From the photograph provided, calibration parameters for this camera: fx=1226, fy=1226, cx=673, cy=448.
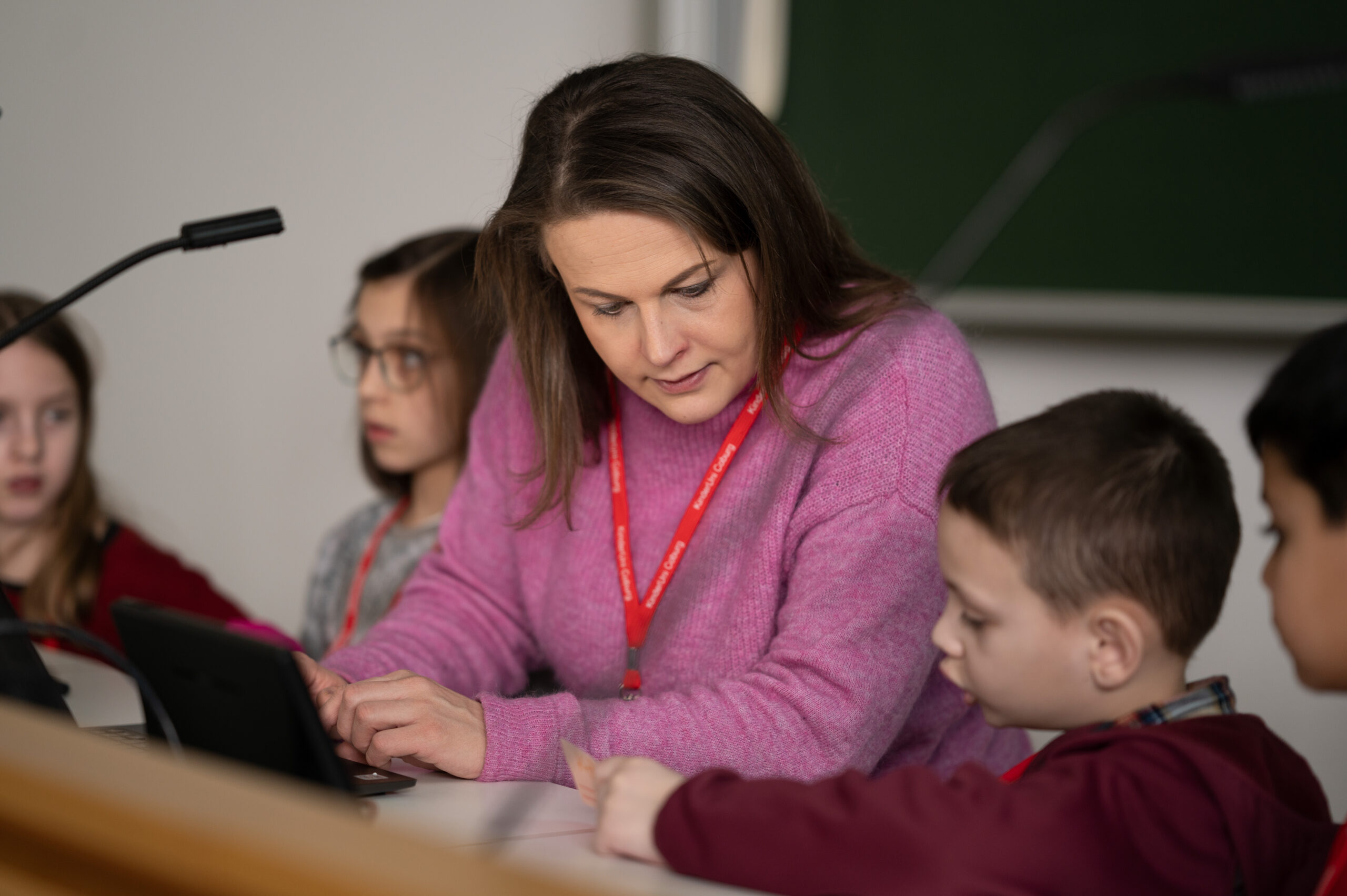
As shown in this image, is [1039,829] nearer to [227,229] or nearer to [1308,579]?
[1308,579]

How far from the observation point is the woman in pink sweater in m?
1.10

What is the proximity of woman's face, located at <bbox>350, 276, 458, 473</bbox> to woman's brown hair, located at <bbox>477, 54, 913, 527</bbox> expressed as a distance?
693 millimetres

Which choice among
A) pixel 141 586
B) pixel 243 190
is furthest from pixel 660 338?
pixel 243 190

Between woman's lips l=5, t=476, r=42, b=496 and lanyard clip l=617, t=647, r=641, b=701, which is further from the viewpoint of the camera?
woman's lips l=5, t=476, r=42, b=496

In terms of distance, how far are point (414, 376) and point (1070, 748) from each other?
4.69ft

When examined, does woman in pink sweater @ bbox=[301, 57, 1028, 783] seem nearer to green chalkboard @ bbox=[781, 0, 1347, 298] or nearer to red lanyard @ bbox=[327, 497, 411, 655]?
red lanyard @ bbox=[327, 497, 411, 655]

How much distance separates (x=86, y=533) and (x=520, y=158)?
125 cm

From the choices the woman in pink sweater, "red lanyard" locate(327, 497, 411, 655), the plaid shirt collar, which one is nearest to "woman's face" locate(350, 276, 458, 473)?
"red lanyard" locate(327, 497, 411, 655)

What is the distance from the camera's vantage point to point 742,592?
48.5 inches

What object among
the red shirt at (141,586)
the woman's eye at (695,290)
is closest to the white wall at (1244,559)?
the woman's eye at (695,290)

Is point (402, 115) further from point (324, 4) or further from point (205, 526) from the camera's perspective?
point (205, 526)

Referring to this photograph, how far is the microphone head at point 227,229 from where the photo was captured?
108cm

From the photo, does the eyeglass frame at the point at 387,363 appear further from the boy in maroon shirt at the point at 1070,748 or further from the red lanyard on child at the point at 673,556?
the boy in maroon shirt at the point at 1070,748

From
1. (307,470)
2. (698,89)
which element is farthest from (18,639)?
(307,470)
